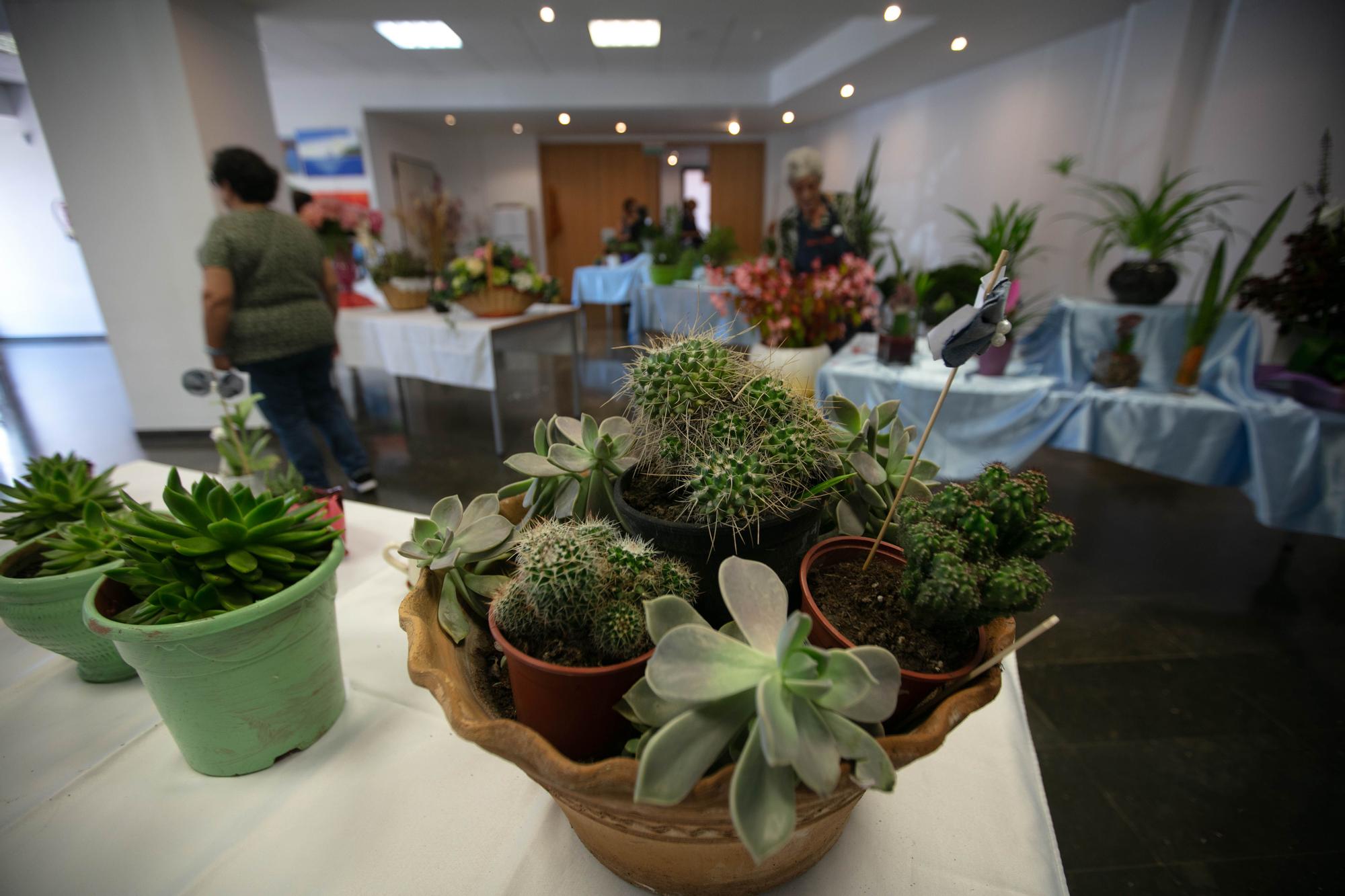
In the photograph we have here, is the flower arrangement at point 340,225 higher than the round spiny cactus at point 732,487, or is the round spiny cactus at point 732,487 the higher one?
Result: the flower arrangement at point 340,225

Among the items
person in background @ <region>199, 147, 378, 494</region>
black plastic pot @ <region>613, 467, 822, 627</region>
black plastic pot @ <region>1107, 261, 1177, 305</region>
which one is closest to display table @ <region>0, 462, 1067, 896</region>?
black plastic pot @ <region>613, 467, 822, 627</region>

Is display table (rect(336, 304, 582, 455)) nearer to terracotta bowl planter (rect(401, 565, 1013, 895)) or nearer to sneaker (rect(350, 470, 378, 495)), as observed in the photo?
sneaker (rect(350, 470, 378, 495))

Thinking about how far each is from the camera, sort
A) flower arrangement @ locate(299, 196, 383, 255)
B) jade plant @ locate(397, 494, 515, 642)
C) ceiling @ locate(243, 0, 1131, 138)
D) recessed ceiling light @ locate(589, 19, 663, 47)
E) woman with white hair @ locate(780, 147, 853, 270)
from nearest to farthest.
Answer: jade plant @ locate(397, 494, 515, 642), woman with white hair @ locate(780, 147, 853, 270), flower arrangement @ locate(299, 196, 383, 255), ceiling @ locate(243, 0, 1131, 138), recessed ceiling light @ locate(589, 19, 663, 47)

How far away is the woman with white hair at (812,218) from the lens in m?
2.83

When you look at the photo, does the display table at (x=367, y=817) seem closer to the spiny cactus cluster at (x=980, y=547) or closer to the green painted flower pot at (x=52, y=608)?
the green painted flower pot at (x=52, y=608)

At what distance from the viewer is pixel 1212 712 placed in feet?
4.91

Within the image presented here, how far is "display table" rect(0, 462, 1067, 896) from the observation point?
51 centimetres

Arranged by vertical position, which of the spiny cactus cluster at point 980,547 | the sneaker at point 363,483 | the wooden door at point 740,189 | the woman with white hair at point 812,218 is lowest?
the sneaker at point 363,483

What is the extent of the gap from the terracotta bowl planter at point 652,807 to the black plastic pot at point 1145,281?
7.38ft

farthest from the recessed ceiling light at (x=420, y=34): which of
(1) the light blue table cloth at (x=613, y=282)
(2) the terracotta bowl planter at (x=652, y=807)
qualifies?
(2) the terracotta bowl planter at (x=652, y=807)

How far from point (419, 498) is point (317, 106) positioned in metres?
6.38

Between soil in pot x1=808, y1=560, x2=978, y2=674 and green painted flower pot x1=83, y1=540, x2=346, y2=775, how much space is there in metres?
0.53

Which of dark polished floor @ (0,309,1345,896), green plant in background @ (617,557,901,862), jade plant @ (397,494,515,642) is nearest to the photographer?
green plant in background @ (617,557,901,862)

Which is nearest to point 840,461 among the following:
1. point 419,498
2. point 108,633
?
point 108,633
